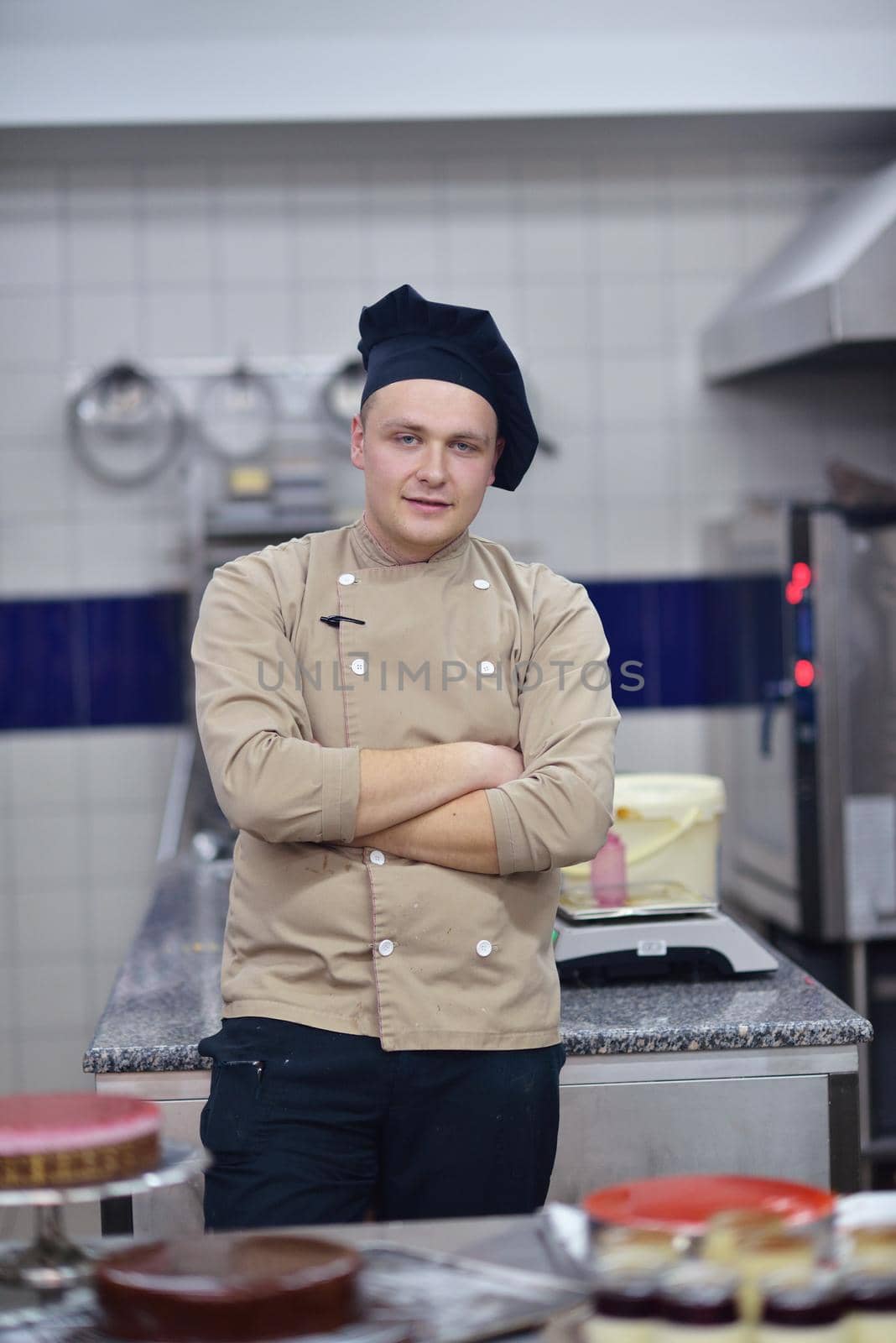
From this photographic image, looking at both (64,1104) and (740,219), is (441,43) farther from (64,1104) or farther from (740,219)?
(64,1104)

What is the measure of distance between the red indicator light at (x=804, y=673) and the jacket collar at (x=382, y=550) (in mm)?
2058

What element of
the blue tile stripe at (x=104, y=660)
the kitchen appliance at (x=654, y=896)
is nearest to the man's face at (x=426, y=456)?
the kitchen appliance at (x=654, y=896)

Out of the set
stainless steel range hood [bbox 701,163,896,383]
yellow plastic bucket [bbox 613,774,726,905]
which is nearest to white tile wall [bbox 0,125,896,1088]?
stainless steel range hood [bbox 701,163,896,383]

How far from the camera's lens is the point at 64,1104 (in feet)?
3.28

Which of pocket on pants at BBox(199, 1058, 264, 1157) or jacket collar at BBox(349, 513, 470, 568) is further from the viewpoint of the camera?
jacket collar at BBox(349, 513, 470, 568)

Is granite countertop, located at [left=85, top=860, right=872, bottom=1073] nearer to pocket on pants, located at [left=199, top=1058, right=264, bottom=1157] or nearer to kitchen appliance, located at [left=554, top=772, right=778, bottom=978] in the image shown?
kitchen appliance, located at [left=554, top=772, right=778, bottom=978]

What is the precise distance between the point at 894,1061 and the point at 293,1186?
2.45 m

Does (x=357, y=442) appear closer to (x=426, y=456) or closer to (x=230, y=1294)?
(x=426, y=456)

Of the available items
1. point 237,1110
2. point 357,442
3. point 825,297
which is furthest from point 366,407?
point 825,297

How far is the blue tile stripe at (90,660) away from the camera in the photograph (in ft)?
13.2

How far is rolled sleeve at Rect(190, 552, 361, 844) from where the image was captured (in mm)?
1452

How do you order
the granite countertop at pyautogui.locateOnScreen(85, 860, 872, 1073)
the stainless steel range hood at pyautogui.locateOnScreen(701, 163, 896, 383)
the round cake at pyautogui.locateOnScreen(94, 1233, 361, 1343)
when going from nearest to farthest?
the round cake at pyautogui.locateOnScreen(94, 1233, 361, 1343)
the granite countertop at pyautogui.locateOnScreen(85, 860, 872, 1073)
the stainless steel range hood at pyautogui.locateOnScreen(701, 163, 896, 383)

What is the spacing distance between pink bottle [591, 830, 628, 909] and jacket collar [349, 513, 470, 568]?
0.63m

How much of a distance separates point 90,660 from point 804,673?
6.17 ft
